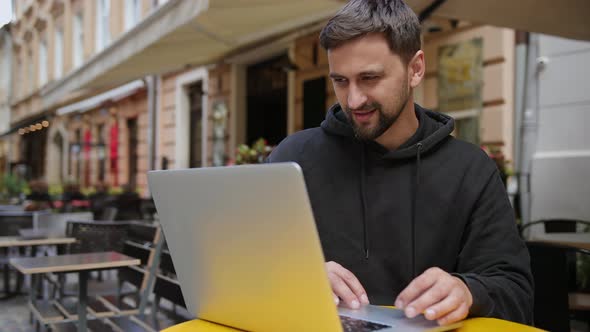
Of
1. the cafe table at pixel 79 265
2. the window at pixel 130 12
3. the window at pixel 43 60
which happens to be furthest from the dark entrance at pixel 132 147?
the cafe table at pixel 79 265

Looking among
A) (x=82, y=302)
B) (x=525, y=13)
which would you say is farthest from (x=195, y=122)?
(x=82, y=302)

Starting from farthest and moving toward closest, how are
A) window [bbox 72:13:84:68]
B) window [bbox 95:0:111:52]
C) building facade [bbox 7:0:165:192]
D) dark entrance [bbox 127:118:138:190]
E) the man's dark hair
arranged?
window [bbox 72:13:84:68]
window [bbox 95:0:111:52]
dark entrance [bbox 127:118:138:190]
building facade [bbox 7:0:165:192]
the man's dark hair

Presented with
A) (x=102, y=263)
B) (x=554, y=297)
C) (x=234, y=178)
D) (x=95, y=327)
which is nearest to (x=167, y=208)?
(x=234, y=178)

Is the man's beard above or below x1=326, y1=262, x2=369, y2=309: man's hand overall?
above

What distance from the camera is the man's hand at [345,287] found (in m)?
1.19

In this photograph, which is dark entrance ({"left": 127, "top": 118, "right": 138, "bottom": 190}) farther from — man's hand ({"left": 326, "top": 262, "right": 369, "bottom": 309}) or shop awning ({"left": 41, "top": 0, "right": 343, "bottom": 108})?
man's hand ({"left": 326, "top": 262, "right": 369, "bottom": 309})

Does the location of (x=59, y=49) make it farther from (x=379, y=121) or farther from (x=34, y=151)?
(x=379, y=121)

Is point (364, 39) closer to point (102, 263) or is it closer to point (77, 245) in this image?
point (102, 263)

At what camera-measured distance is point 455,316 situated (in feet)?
3.58

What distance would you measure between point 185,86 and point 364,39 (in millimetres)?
14434

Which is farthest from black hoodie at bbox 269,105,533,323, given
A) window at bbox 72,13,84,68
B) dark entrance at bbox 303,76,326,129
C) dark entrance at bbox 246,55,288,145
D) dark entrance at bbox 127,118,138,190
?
window at bbox 72,13,84,68

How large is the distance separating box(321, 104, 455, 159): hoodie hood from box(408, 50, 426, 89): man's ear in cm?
14

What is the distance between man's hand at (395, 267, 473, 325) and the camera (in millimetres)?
1061

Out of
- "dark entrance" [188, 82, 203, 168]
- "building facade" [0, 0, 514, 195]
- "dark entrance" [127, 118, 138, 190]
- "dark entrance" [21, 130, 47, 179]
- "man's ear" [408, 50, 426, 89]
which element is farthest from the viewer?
"dark entrance" [21, 130, 47, 179]
